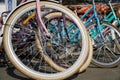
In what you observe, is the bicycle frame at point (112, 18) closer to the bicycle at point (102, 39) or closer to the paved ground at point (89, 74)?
the bicycle at point (102, 39)

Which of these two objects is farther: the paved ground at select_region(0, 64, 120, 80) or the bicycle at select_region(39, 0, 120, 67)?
the bicycle at select_region(39, 0, 120, 67)

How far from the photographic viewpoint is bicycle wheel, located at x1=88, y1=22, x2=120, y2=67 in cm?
599

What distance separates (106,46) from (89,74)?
0.82m

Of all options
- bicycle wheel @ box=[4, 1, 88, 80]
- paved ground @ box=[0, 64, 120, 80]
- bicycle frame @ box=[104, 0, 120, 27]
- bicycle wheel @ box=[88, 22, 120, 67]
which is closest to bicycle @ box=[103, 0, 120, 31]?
bicycle frame @ box=[104, 0, 120, 27]

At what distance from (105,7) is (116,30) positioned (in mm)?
1069

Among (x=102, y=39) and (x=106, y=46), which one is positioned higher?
(x=102, y=39)

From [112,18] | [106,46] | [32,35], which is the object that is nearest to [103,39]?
[106,46]

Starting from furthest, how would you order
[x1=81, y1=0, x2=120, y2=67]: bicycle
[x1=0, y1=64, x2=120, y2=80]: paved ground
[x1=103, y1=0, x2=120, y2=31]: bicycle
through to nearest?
[x1=103, y1=0, x2=120, y2=31]: bicycle
[x1=81, y1=0, x2=120, y2=67]: bicycle
[x1=0, y1=64, x2=120, y2=80]: paved ground

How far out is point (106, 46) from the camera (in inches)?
241

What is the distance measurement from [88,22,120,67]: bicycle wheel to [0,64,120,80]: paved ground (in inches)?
5.8

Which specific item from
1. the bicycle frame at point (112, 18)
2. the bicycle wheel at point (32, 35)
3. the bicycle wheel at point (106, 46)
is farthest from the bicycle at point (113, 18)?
the bicycle wheel at point (32, 35)

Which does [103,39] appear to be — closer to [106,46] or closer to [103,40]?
[103,40]

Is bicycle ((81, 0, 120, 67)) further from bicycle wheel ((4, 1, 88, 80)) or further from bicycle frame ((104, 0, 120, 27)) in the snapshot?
bicycle wheel ((4, 1, 88, 80))

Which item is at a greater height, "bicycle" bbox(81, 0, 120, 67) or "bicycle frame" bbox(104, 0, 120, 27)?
"bicycle frame" bbox(104, 0, 120, 27)
